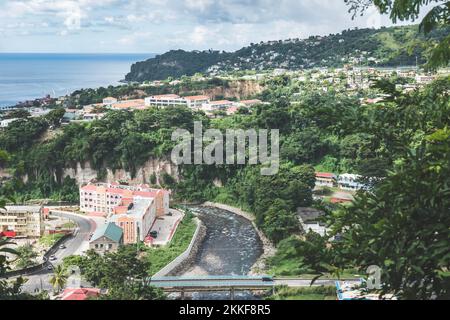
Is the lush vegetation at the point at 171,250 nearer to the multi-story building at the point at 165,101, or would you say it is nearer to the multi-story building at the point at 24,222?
the multi-story building at the point at 24,222

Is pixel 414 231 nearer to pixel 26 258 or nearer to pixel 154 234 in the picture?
pixel 26 258

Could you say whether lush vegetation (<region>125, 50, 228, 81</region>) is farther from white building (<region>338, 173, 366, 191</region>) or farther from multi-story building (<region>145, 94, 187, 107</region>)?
white building (<region>338, 173, 366, 191</region>)

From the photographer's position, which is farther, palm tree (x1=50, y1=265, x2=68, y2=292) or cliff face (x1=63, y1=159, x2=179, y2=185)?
cliff face (x1=63, y1=159, x2=179, y2=185)

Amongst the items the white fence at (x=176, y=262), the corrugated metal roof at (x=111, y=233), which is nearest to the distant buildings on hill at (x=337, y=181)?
the white fence at (x=176, y=262)

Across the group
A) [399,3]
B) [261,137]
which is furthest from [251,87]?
[399,3]

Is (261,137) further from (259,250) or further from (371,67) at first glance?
(371,67)

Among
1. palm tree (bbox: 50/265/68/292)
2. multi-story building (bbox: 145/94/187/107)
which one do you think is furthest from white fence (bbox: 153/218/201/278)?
multi-story building (bbox: 145/94/187/107)
